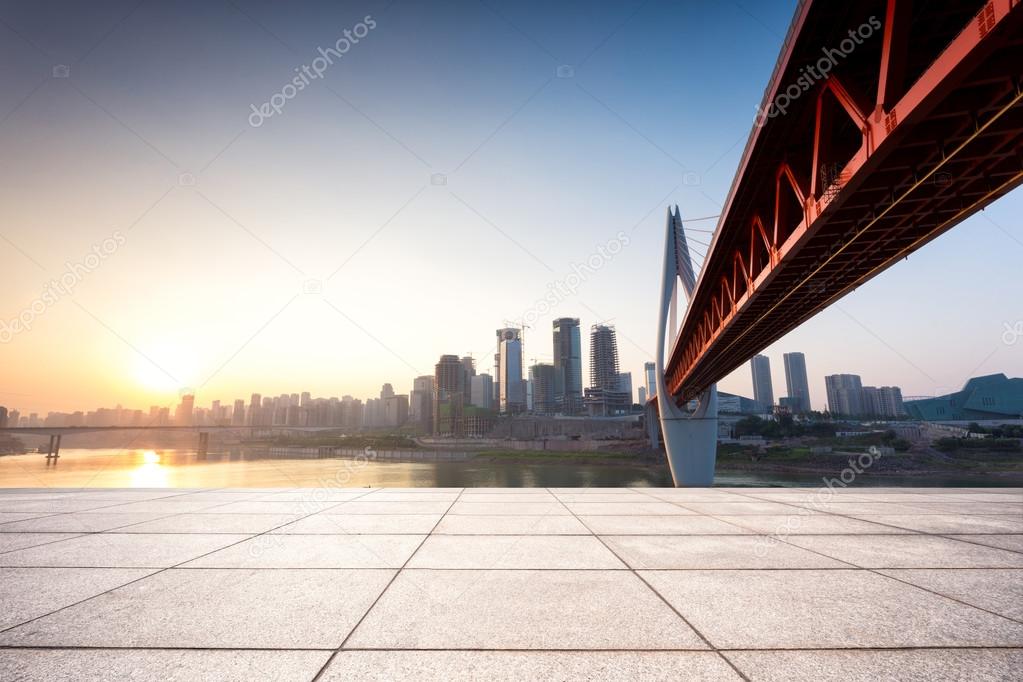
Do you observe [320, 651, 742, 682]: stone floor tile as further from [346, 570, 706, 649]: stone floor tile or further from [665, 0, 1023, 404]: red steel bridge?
[665, 0, 1023, 404]: red steel bridge

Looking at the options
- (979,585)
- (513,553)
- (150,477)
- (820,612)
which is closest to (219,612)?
(513,553)

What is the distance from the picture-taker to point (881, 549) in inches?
236

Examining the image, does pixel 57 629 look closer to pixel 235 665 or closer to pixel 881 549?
pixel 235 665

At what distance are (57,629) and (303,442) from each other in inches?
7147

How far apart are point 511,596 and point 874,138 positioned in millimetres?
13049

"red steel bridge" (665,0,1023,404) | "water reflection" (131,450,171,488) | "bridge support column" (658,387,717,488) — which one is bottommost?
"water reflection" (131,450,171,488)

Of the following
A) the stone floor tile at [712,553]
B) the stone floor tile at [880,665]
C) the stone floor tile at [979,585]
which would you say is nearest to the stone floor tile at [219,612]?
the stone floor tile at [880,665]

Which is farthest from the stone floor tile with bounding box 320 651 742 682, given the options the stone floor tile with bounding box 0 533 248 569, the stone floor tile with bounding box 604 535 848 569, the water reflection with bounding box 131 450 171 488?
the water reflection with bounding box 131 450 171 488

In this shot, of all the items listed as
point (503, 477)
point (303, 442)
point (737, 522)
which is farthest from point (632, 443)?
point (737, 522)

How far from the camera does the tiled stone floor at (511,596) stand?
10.0 feet

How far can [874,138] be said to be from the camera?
11258 mm

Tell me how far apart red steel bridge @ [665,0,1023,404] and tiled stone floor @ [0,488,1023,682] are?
8.32 metres

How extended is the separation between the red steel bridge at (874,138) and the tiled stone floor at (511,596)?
8.32 m

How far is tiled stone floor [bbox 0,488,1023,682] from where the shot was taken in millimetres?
3051
